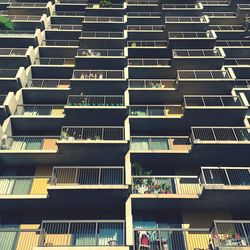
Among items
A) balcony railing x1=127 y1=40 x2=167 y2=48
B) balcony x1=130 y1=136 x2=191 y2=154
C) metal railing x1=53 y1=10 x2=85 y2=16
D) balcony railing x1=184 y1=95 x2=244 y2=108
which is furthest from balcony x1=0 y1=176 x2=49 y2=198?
metal railing x1=53 y1=10 x2=85 y2=16

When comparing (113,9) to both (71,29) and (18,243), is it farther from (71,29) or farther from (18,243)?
(18,243)

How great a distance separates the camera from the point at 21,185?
22.2m

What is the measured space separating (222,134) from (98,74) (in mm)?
15760

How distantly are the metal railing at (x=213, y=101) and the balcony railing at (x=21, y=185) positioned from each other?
53.8 ft

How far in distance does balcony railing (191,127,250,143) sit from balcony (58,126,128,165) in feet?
23.6

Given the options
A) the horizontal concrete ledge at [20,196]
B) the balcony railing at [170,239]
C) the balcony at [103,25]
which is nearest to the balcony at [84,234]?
the balcony railing at [170,239]

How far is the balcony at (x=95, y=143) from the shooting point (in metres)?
22.8

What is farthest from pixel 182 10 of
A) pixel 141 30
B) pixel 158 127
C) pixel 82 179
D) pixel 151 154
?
pixel 82 179

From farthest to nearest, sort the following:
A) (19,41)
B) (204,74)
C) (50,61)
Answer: (19,41) → (50,61) → (204,74)

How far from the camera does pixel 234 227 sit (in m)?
19.3

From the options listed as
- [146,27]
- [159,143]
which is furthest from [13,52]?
[159,143]

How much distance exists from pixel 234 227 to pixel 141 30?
2976 cm

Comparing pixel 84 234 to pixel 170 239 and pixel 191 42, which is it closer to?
pixel 170 239

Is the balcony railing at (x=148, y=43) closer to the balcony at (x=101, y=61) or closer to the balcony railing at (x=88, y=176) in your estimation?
the balcony at (x=101, y=61)
